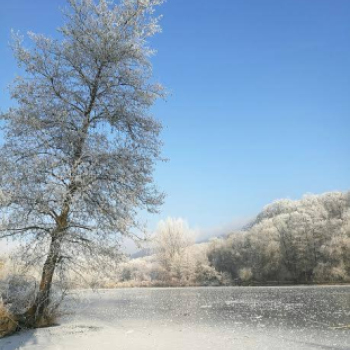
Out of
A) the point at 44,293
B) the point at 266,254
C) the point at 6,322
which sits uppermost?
the point at 266,254

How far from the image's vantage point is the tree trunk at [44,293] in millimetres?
9453

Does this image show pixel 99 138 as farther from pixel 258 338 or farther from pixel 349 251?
pixel 349 251

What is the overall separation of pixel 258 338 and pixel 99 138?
25.4 feet

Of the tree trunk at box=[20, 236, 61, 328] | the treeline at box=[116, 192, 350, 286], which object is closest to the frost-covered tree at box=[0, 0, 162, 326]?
the tree trunk at box=[20, 236, 61, 328]

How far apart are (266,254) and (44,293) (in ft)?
170

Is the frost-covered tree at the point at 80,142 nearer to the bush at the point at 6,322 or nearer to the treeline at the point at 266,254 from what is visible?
the bush at the point at 6,322

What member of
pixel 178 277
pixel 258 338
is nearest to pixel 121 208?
pixel 258 338

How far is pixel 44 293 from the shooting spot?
10.2 meters

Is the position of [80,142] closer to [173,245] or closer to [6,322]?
[6,322]

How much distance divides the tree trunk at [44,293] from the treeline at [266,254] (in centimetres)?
3861

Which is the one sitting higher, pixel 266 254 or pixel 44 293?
pixel 266 254

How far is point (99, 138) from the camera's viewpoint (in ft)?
34.5

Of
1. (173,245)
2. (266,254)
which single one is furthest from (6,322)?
(173,245)

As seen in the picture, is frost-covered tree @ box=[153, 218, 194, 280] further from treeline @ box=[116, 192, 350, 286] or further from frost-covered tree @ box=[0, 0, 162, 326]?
frost-covered tree @ box=[0, 0, 162, 326]
